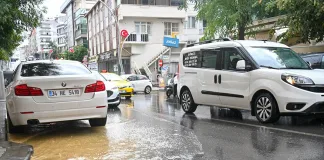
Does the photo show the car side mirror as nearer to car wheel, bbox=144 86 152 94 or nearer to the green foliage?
car wheel, bbox=144 86 152 94

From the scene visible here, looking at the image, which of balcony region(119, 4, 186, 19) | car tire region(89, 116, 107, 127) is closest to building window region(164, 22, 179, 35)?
balcony region(119, 4, 186, 19)

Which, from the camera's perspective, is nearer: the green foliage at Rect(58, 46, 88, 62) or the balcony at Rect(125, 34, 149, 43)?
the balcony at Rect(125, 34, 149, 43)

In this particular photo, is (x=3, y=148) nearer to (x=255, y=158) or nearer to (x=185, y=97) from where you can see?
(x=255, y=158)

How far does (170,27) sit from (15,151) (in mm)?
38886

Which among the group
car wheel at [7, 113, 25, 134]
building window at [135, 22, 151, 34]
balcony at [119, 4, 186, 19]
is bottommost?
car wheel at [7, 113, 25, 134]

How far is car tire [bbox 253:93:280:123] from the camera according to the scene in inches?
294

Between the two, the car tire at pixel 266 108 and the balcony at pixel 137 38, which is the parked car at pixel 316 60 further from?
the balcony at pixel 137 38

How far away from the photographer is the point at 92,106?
702 centimetres

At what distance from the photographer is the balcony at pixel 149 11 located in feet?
132

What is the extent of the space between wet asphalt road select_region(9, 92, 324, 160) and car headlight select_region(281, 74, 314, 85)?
0.93 metres

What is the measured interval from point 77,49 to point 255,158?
59051mm

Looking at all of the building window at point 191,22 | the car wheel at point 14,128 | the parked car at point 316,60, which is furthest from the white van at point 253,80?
the building window at point 191,22

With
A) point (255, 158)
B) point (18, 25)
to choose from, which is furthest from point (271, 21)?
point (255, 158)

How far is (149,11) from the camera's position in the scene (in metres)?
41.4
